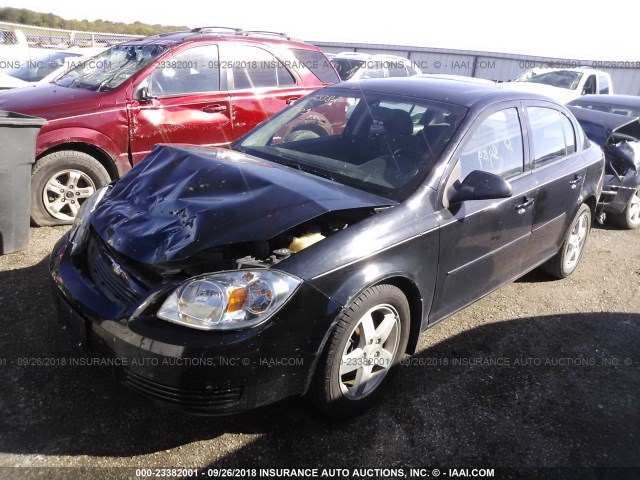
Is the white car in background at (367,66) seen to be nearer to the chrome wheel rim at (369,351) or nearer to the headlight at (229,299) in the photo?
the chrome wheel rim at (369,351)

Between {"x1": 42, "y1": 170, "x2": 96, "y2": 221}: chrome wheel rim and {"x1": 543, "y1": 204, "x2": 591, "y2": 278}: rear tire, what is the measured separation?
13.8 feet

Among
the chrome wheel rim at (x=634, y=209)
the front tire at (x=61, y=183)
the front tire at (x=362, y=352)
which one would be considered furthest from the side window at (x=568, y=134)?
the front tire at (x=61, y=183)

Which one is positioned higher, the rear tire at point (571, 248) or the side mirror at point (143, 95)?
the side mirror at point (143, 95)

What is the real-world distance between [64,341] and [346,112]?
237 cm

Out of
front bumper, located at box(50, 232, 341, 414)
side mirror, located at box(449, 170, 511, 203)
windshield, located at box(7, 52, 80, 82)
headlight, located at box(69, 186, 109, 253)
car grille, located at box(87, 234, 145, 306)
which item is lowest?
front bumper, located at box(50, 232, 341, 414)

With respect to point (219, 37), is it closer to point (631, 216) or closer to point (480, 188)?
point (480, 188)

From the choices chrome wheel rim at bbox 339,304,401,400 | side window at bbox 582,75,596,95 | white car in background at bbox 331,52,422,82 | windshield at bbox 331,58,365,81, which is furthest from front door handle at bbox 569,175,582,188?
side window at bbox 582,75,596,95

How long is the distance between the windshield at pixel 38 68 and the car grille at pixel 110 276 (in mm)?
7453

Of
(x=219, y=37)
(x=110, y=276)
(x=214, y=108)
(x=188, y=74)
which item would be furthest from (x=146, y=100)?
(x=110, y=276)

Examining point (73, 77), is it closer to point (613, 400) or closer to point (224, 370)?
point (224, 370)

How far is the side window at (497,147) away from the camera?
3096 mm

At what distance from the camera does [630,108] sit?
6.90 meters

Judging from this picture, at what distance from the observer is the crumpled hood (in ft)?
7.80

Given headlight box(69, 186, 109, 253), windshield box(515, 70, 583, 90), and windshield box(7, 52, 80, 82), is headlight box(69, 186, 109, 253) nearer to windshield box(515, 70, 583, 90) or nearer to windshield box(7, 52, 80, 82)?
windshield box(7, 52, 80, 82)
